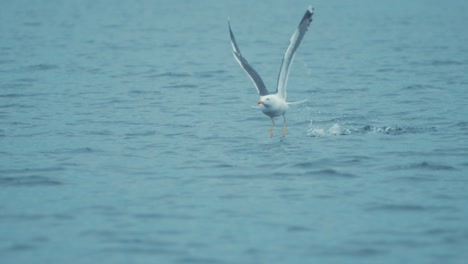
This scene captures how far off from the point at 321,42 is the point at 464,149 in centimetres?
2546

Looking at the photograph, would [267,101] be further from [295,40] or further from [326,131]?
[326,131]

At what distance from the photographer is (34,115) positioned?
19047 millimetres

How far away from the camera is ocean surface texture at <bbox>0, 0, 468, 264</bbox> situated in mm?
10008

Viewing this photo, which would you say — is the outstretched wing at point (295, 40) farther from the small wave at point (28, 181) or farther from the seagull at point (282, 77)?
the small wave at point (28, 181)

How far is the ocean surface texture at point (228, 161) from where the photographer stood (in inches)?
394

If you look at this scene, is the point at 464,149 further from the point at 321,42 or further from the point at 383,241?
the point at 321,42

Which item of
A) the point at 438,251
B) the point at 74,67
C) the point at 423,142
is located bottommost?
the point at 438,251

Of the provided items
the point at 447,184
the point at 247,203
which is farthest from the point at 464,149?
the point at 247,203

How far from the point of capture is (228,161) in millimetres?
14094

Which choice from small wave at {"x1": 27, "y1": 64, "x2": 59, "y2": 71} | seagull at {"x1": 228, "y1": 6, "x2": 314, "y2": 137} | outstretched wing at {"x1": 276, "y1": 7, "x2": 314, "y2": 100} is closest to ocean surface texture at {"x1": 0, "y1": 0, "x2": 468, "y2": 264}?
small wave at {"x1": 27, "y1": 64, "x2": 59, "y2": 71}

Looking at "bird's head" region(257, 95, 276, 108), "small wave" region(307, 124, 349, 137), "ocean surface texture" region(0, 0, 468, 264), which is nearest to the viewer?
"ocean surface texture" region(0, 0, 468, 264)

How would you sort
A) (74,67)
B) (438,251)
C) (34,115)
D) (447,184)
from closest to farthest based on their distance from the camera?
(438,251), (447,184), (34,115), (74,67)

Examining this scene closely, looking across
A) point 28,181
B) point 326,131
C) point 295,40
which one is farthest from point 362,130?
point 28,181

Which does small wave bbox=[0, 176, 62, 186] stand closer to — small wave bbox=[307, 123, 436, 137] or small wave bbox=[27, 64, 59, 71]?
small wave bbox=[307, 123, 436, 137]
